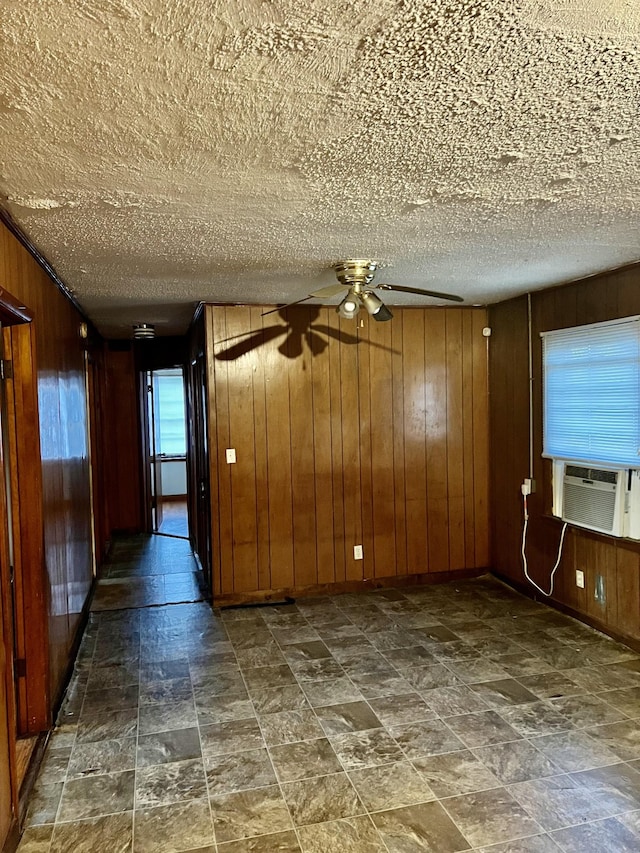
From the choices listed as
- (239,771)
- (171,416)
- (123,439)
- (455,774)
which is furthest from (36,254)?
(171,416)

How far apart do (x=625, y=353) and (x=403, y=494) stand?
6.80 feet

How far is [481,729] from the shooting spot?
2.81 meters

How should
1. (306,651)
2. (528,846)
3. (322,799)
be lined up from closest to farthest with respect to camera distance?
1. (528,846)
2. (322,799)
3. (306,651)

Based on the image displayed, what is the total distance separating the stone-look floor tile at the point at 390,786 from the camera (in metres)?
2.31

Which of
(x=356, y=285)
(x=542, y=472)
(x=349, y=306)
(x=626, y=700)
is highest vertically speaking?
(x=356, y=285)

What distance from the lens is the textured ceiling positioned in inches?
46.8

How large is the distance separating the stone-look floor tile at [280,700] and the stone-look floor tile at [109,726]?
0.60m

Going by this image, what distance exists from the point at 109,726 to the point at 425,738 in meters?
1.50

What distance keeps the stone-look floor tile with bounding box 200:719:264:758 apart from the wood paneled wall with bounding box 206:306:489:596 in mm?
1753

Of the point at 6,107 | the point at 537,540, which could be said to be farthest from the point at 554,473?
the point at 6,107

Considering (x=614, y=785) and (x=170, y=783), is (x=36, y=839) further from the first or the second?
(x=614, y=785)

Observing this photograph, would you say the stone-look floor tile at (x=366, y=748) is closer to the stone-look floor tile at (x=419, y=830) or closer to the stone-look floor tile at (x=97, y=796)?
the stone-look floor tile at (x=419, y=830)

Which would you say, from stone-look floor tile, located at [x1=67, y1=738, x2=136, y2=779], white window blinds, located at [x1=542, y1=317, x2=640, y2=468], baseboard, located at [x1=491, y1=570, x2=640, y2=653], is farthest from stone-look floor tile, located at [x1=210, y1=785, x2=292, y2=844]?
white window blinds, located at [x1=542, y1=317, x2=640, y2=468]

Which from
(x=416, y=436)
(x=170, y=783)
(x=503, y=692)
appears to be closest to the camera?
(x=170, y=783)
